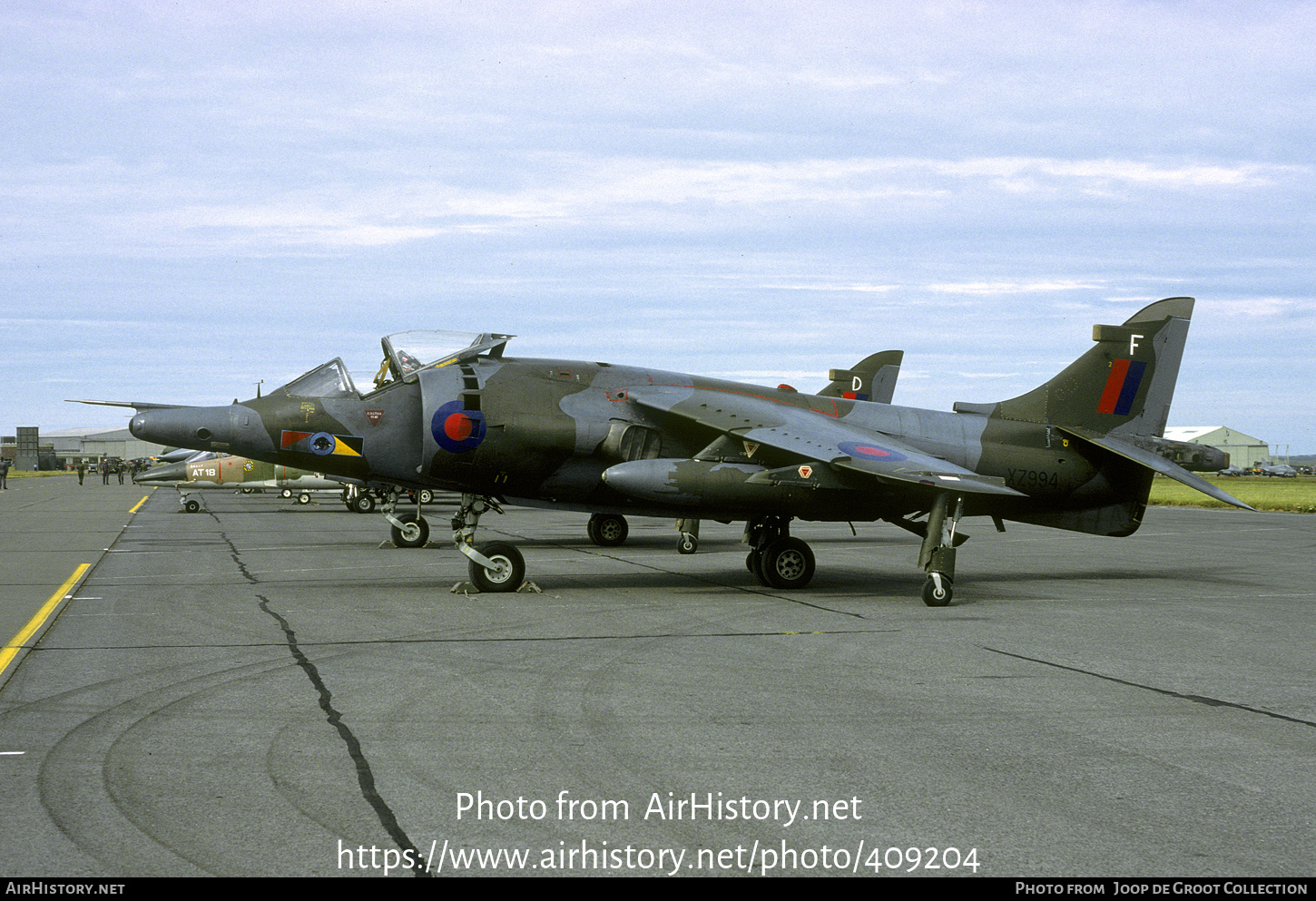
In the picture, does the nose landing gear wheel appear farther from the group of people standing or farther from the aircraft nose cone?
the group of people standing

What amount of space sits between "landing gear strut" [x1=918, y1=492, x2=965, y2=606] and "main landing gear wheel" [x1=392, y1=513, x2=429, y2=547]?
12140 millimetres

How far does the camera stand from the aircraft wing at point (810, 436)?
12.8 m

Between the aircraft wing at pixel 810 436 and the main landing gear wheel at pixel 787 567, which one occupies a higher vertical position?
the aircraft wing at pixel 810 436

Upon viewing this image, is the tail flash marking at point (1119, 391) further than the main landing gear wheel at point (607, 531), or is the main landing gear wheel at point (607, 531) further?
the main landing gear wheel at point (607, 531)

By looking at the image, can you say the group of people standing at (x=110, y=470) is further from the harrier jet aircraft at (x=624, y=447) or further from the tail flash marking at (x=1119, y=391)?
the tail flash marking at (x=1119, y=391)

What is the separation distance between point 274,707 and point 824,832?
4009 millimetres

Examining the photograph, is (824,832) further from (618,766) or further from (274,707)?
(274,707)

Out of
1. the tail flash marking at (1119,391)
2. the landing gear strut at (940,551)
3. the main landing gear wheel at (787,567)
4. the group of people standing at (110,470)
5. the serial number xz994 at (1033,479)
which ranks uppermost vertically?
the tail flash marking at (1119,391)

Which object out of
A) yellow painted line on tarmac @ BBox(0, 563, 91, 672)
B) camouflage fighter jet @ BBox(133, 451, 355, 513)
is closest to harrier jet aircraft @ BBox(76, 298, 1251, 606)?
yellow painted line on tarmac @ BBox(0, 563, 91, 672)

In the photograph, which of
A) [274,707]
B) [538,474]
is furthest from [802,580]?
[274,707]

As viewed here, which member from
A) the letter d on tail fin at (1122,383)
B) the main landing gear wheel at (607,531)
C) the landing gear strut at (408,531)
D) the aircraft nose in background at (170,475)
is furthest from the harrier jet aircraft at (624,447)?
the aircraft nose in background at (170,475)

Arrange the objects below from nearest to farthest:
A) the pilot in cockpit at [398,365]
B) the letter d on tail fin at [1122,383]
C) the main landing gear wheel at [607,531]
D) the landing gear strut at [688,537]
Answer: the pilot in cockpit at [398,365], the letter d on tail fin at [1122,383], the landing gear strut at [688,537], the main landing gear wheel at [607,531]

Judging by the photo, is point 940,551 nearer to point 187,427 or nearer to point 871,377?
point 187,427

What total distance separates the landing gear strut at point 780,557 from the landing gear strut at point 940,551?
1.94 metres
